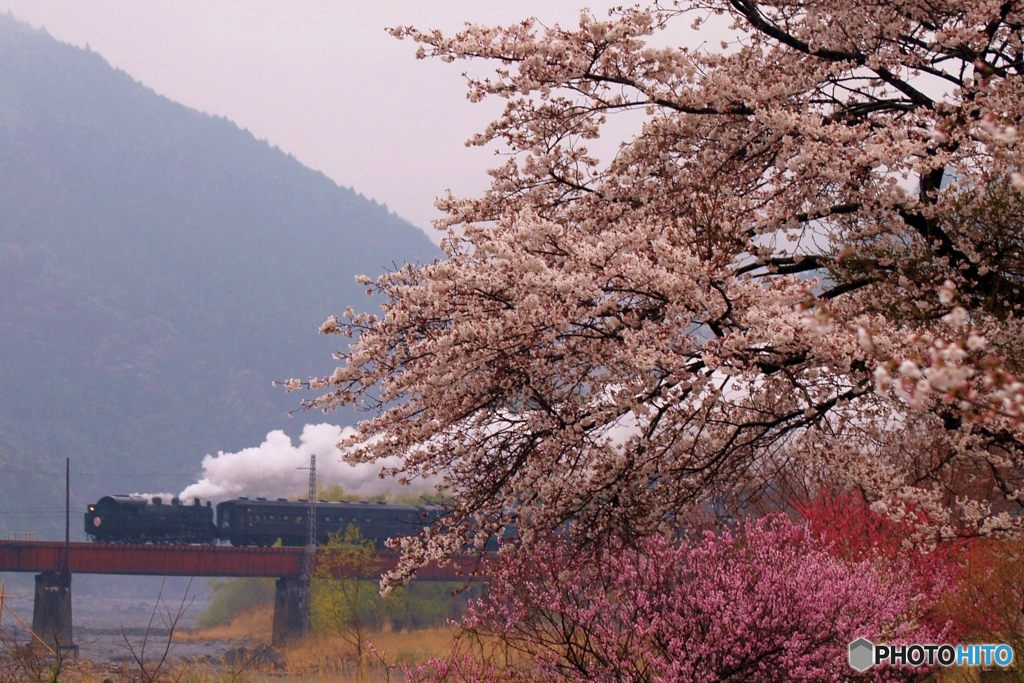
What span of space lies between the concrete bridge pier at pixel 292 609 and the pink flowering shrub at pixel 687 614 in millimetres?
41285

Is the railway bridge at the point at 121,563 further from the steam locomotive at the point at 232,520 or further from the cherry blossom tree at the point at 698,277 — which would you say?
the cherry blossom tree at the point at 698,277

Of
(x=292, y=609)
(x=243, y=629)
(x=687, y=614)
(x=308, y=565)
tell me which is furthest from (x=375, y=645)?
(x=243, y=629)

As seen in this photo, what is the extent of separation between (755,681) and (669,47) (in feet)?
20.9

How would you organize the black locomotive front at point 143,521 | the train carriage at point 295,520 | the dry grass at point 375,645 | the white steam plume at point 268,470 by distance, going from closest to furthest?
the dry grass at point 375,645, the black locomotive front at point 143,521, the train carriage at point 295,520, the white steam plume at point 268,470

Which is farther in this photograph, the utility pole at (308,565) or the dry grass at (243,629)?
the dry grass at (243,629)

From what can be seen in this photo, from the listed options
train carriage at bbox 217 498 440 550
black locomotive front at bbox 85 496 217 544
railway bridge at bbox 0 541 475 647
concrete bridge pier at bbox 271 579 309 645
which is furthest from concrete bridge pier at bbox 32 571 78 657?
concrete bridge pier at bbox 271 579 309 645

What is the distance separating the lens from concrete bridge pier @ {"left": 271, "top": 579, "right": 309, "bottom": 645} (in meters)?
50.5

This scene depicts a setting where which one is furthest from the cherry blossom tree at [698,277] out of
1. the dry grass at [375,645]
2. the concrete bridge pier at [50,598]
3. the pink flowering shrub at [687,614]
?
the concrete bridge pier at [50,598]

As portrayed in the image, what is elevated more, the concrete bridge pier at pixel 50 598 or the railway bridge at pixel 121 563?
the railway bridge at pixel 121 563

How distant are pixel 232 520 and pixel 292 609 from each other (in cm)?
733

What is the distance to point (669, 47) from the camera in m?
10.5

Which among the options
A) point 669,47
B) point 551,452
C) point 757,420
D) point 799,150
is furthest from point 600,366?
point 669,47

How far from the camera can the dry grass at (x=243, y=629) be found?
72.2m

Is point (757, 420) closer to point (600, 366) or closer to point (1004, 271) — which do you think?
point (600, 366)
